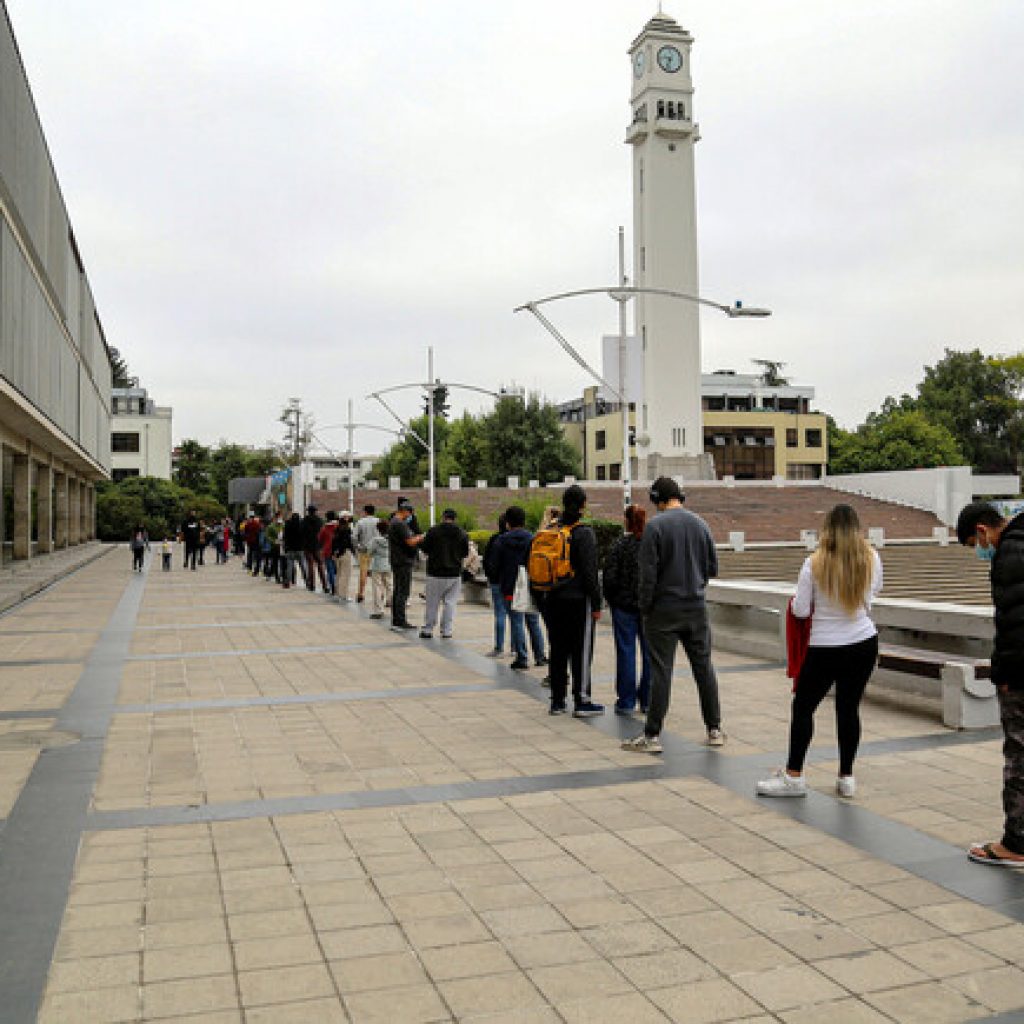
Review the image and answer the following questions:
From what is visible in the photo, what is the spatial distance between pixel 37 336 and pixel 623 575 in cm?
2649

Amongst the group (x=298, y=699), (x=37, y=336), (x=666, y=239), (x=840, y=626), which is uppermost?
(x=666, y=239)

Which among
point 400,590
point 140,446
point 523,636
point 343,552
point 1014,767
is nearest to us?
point 1014,767

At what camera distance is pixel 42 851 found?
518cm

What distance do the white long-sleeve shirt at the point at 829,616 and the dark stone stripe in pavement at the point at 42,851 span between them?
13.4 feet

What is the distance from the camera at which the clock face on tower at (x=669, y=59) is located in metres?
68.4

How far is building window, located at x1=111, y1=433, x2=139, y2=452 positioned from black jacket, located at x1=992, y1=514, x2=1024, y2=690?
9097cm

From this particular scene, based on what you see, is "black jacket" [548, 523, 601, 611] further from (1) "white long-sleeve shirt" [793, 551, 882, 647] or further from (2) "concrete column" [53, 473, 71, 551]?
(2) "concrete column" [53, 473, 71, 551]

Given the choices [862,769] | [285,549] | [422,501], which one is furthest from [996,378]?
[862,769]

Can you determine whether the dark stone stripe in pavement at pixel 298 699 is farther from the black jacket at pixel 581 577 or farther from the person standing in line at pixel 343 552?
the person standing in line at pixel 343 552

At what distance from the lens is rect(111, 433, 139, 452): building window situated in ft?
291

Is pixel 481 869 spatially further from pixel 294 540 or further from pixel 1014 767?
pixel 294 540

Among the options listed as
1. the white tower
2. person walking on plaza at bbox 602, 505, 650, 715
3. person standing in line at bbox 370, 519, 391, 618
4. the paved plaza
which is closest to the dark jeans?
the paved plaza

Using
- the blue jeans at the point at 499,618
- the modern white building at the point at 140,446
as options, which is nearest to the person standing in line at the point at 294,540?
the blue jeans at the point at 499,618

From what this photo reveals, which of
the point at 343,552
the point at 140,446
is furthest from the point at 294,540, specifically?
the point at 140,446
